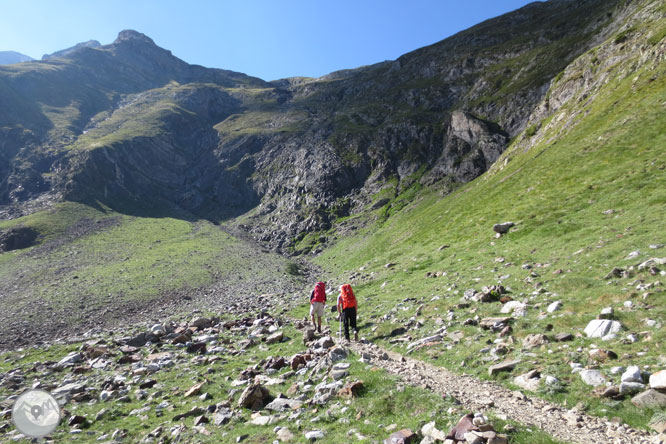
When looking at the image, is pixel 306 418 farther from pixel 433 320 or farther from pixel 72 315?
pixel 72 315

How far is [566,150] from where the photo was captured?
46.3 metres

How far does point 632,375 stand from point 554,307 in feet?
21.7

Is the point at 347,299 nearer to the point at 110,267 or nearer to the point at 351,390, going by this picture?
the point at 351,390

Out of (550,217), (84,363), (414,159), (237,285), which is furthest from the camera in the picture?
(414,159)

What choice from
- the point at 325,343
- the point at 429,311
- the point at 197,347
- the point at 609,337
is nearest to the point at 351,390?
the point at 325,343

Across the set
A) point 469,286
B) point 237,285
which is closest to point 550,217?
point 469,286

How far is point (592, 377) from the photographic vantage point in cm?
861

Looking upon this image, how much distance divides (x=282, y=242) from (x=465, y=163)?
6916 cm

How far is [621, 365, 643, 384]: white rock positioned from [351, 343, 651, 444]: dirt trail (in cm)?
154

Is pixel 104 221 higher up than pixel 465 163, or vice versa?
pixel 104 221

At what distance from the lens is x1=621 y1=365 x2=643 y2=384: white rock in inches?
308

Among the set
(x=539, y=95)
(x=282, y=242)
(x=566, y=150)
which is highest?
(x=539, y=95)

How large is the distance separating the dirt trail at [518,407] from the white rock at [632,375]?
1543 mm

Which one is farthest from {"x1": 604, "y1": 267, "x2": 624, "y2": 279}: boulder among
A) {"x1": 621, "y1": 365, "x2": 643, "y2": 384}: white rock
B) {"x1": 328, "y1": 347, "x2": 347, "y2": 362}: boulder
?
{"x1": 328, "y1": 347, "x2": 347, "y2": 362}: boulder
